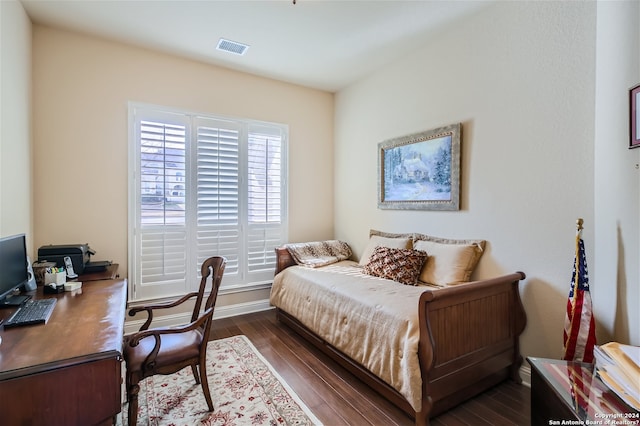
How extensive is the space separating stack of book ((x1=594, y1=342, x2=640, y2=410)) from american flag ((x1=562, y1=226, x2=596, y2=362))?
428mm

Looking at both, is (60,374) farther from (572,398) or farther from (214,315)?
(214,315)

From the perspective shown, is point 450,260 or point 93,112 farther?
point 93,112

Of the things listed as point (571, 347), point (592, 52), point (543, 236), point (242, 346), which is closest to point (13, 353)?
point (242, 346)

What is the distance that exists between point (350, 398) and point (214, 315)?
213cm

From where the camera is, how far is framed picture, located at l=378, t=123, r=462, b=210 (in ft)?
9.17

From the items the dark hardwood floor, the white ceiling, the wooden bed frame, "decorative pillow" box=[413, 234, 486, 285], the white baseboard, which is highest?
the white ceiling

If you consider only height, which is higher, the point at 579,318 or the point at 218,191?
the point at 218,191

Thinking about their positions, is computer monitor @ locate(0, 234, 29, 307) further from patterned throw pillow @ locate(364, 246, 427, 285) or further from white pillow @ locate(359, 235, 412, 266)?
white pillow @ locate(359, 235, 412, 266)

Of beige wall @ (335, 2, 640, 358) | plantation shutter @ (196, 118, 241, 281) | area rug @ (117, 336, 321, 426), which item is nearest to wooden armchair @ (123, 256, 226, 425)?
area rug @ (117, 336, 321, 426)

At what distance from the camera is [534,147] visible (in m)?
2.26

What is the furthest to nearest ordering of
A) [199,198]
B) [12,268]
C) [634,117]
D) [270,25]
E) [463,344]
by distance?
[199,198] < [270,25] < [463,344] < [12,268] < [634,117]

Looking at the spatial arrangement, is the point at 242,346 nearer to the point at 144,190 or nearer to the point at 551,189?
the point at 144,190

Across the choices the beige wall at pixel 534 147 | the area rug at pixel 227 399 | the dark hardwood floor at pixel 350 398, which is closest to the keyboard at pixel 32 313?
the area rug at pixel 227 399

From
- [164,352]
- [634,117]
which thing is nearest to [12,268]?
→ [164,352]
